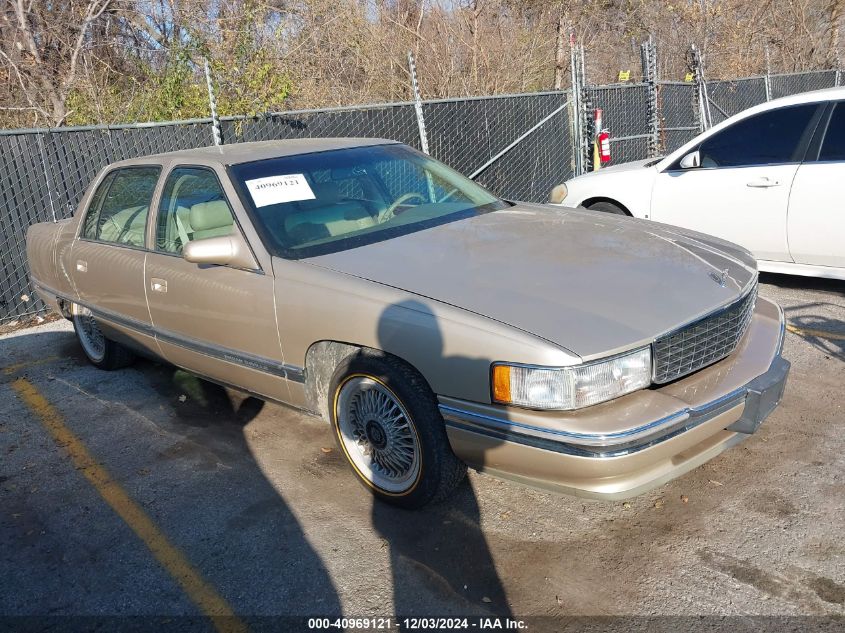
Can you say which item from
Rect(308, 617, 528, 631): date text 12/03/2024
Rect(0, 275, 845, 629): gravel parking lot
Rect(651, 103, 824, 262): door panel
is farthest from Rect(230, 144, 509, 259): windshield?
Rect(651, 103, 824, 262): door panel

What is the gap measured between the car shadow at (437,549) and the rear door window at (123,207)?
2.27 metres

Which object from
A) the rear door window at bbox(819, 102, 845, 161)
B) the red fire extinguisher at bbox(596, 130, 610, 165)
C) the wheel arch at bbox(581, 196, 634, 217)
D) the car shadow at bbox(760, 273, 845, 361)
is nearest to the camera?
the car shadow at bbox(760, 273, 845, 361)

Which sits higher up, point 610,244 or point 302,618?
point 610,244

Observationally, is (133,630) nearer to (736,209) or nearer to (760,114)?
(736,209)

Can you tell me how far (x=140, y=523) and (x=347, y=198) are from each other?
6.42ft

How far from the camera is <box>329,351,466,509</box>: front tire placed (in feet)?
10.1

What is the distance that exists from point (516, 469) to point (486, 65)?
36.3 ft

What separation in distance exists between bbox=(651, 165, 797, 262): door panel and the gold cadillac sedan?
2226 millimetres

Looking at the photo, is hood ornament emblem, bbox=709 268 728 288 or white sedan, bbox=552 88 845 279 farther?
white sedan, bbox=552 88 845 279

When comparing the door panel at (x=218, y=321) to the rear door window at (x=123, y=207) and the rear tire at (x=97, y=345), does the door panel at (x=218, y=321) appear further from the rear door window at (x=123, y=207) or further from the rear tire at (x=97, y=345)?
the rear tire at (x=97, y=345)

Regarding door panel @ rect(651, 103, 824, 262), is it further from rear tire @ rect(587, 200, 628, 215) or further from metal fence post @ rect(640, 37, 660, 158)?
metal fence post @ rect(640, 37, 660, 158)

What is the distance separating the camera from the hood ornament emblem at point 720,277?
10.8ft

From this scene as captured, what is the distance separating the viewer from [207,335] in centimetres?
406

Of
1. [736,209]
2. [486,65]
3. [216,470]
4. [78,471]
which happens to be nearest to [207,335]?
[216,470]
